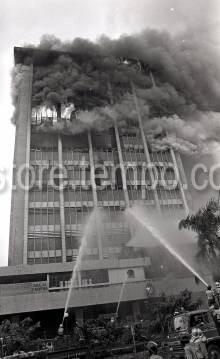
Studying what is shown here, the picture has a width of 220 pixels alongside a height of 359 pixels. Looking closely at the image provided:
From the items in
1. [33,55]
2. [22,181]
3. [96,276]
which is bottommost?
[96,276]

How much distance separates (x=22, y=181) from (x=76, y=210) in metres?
11.0

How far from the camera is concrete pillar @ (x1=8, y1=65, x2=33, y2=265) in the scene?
4988cm

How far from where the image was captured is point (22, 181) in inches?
2199

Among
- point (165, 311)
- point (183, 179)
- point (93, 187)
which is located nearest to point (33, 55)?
point (93, 187)

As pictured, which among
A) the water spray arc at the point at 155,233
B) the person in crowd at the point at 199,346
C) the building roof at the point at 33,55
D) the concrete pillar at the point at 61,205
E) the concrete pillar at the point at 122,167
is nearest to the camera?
the person in crowd at the point at 199,346

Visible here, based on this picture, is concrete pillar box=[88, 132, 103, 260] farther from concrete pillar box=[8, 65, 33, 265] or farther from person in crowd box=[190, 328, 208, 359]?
person in crowd box=[190, 328, 208, 359]

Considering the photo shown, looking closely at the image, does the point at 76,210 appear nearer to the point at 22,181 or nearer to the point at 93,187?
the point at 93,187

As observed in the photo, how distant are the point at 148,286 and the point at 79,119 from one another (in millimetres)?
39957

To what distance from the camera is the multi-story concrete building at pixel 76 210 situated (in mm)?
39125

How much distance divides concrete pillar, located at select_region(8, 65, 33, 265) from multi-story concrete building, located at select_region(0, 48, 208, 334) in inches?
6.6

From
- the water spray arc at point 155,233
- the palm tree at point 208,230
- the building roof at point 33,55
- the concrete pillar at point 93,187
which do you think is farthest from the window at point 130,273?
the building roof at point 33,55

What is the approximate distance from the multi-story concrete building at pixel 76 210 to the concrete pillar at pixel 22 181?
0.55 feet

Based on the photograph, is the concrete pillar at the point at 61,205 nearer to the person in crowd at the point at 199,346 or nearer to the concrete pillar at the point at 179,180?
the concrete pillar at the point at 179,180

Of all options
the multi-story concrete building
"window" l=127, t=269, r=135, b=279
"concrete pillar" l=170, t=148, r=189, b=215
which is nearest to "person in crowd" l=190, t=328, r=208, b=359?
the multi-story concrete building
